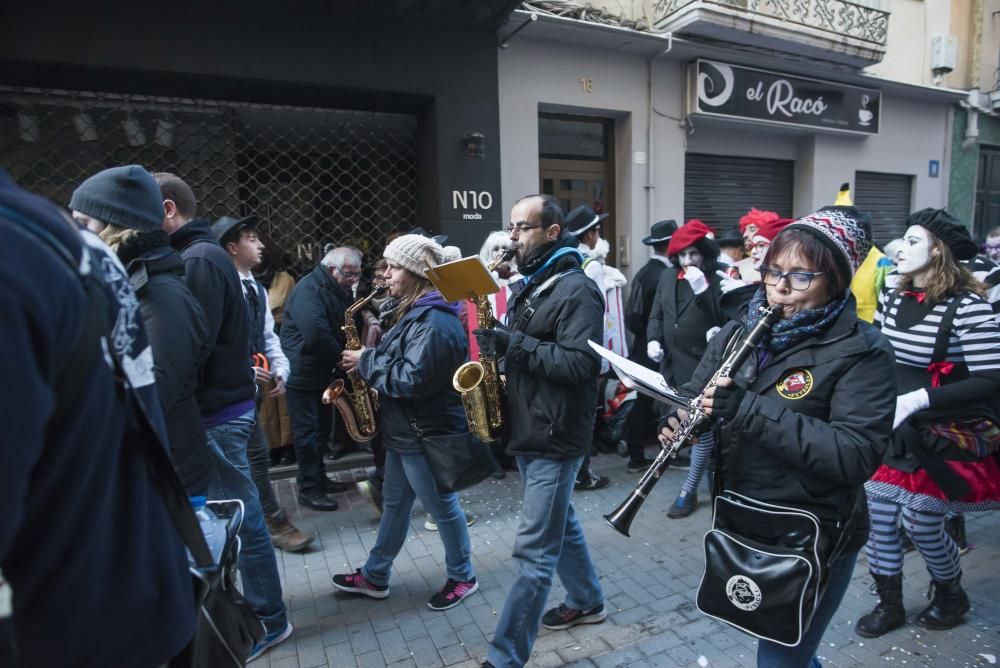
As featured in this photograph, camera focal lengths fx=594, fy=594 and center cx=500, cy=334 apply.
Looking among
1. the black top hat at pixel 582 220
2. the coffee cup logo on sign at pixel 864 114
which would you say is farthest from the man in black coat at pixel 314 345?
the coffee cup logo on sign at pixel 864 114

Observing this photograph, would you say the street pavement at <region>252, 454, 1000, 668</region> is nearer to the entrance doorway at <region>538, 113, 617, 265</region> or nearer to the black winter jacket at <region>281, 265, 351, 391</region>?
the black winter jacket at <region>281, 265, 351, 391</region>

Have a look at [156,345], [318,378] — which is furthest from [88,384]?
[318,378]

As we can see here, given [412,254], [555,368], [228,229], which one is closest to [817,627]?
[555,368]

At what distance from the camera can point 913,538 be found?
299cm

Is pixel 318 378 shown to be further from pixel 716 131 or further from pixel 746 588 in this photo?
pixel 716 131

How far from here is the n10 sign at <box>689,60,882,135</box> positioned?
7488mm

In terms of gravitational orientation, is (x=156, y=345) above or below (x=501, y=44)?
below

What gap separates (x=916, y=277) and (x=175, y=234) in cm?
359

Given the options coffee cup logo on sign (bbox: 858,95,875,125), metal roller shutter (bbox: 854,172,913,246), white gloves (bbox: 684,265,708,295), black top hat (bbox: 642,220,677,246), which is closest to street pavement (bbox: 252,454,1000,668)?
white gloves (bbox: 684,265,708,295)

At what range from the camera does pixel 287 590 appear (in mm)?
Answer: 3518

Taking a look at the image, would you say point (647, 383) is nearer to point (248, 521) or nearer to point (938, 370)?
point (938, 370)

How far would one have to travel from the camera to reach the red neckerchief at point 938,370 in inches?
112

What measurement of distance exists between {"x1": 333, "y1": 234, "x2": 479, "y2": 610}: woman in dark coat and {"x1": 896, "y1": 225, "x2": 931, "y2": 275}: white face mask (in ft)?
7.33

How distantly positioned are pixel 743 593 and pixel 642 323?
3.85 meters
